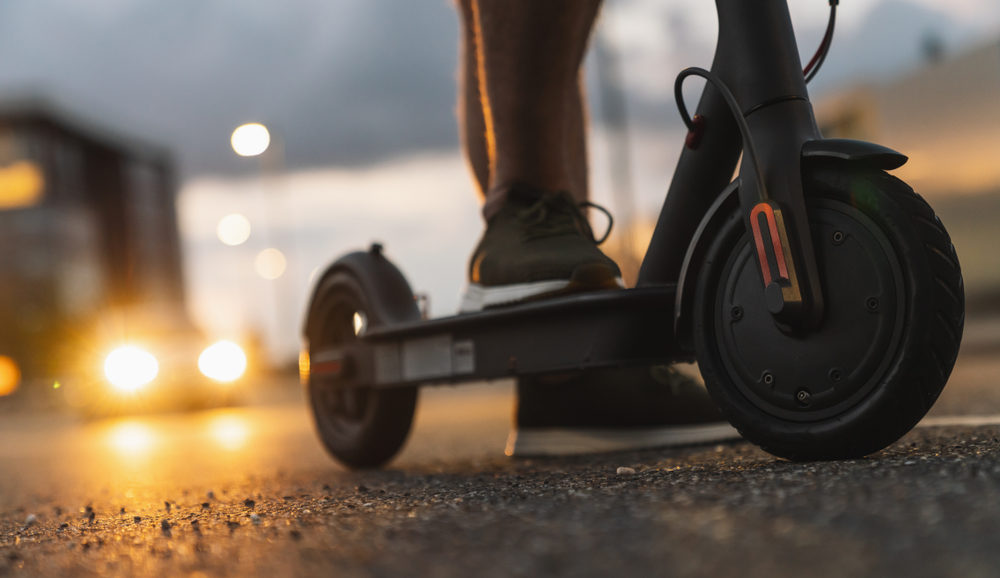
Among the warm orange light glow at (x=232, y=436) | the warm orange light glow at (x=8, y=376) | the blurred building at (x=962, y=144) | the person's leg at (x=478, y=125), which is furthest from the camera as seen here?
the blurred building at (x=962, y=144)

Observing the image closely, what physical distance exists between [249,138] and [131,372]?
8.11 meters

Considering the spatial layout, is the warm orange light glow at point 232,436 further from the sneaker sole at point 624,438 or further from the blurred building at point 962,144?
the blurred building at point 962,144

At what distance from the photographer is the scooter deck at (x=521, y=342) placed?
2.03 meters

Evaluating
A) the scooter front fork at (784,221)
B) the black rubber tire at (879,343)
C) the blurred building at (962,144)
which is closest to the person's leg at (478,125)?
the scooter front fork at (784,221)

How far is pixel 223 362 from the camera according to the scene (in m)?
13.9

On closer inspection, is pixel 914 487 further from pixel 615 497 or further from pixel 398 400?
pixel 398 400

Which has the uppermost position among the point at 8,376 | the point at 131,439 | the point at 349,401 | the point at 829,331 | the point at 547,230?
the point at 547,230

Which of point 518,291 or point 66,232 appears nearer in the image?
point 518,291

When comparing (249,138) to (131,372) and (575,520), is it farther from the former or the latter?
(575,520)

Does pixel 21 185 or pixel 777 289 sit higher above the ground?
pixel 21 185

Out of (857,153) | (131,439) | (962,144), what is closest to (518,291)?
(857,153)

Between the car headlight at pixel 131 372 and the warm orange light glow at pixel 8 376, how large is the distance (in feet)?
64.2

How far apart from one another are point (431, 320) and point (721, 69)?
0.96 metres

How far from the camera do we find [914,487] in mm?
1271
